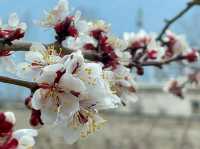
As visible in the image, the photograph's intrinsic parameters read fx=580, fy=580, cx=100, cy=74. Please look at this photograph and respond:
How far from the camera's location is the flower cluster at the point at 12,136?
1.32 metres

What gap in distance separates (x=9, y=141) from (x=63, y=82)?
0.69 feet

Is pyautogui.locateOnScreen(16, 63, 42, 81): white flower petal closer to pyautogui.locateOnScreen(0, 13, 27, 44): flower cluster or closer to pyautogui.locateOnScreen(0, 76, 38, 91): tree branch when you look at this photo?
pyautogui.locateOnScreen(0, 76, 38, 91): tree branch

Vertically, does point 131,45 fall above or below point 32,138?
above

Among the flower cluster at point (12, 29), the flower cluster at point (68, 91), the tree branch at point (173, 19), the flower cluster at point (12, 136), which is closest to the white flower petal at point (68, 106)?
the flower cluster at point (68, 91)

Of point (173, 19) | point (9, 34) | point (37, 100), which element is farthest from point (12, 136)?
point (173, 19)

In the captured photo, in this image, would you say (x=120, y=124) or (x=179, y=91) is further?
(x=120, y=124)

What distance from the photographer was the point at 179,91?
145 inches

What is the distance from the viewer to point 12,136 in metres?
1.33

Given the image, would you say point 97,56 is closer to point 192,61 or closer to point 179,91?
point 192,61

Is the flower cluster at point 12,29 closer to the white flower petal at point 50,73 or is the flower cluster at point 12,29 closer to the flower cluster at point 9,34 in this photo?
the flower cluster at point 9,34

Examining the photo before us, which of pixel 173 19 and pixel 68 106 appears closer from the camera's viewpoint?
pixel 68 106

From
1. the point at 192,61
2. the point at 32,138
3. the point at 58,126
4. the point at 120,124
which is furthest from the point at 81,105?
the point at 120,124

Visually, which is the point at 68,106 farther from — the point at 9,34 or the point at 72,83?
the point at 9,34

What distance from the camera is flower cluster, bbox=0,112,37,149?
1317 millimetres
